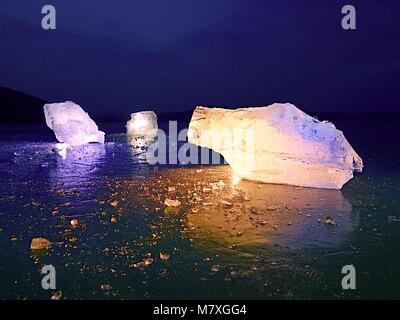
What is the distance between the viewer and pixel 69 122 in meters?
23.8

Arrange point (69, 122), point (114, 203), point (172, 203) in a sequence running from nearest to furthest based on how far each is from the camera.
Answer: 1. point (172, 203)
2. point (114, 203)
3. point (69, 122)

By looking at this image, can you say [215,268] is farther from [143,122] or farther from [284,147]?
[143,122]

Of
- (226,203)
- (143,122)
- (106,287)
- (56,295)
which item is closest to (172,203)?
(226,203)

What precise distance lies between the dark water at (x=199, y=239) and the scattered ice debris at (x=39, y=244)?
0.37 ft

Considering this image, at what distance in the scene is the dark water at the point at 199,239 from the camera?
415 cm

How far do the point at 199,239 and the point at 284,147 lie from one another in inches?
199

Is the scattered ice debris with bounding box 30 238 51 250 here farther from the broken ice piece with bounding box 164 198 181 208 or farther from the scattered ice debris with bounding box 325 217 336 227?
the scattered ice debris with bounding box 325 217 336 227

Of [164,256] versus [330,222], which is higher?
[330,222]

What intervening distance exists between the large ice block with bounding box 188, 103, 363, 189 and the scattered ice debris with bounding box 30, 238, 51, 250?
6.37 m

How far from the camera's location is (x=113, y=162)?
48.2ft

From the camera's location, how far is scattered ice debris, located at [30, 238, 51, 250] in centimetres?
528

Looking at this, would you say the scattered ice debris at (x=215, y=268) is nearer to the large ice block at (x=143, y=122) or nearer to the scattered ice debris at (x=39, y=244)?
the scattered ice debris at (x=39, y=244)

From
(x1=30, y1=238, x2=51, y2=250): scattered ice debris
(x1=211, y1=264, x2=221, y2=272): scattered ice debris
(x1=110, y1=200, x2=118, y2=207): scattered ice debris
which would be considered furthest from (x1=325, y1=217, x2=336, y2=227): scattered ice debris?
(x1=30, y1=238, x2=51, y2=250): scattered ice debris

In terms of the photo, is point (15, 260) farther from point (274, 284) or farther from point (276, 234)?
point (276, 234)
